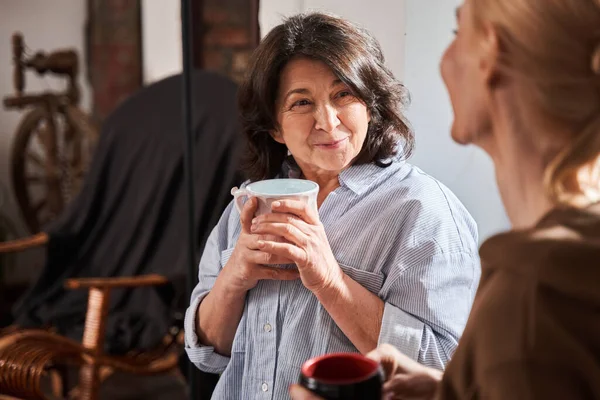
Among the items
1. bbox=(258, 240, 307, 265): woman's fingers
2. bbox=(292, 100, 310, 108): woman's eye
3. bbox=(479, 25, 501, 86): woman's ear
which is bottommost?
bbox=(258, 240, 307, 265): woman's fingers

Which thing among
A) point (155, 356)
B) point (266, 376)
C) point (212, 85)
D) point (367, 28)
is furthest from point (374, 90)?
point (155, 356)

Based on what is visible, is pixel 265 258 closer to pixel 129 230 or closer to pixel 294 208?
pixel 294 208

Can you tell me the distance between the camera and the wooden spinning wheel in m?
3.23

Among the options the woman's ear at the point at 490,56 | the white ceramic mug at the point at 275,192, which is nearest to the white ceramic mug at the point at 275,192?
the white ceramic mug at the point at 275,192

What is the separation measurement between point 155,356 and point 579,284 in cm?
183

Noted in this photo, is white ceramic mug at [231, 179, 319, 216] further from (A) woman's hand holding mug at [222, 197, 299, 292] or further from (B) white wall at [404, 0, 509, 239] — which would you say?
(B) white wall at [404, 0, 509, 239]

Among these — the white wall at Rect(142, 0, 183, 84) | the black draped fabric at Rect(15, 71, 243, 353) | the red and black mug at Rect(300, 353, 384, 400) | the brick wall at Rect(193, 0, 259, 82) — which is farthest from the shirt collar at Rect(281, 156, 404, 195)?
the white wall at Rect(142, 0, 183, 84)

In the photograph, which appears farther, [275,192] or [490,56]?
[275,192]

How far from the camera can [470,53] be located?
59 centimetres

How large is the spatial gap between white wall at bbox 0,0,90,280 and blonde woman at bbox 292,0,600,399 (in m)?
3.07

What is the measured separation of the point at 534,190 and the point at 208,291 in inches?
17.7

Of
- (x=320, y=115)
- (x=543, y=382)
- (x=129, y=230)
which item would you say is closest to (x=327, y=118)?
(x=320, y=115)

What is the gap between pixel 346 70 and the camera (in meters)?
0.77

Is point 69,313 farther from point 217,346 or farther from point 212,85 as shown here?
point 217,346
